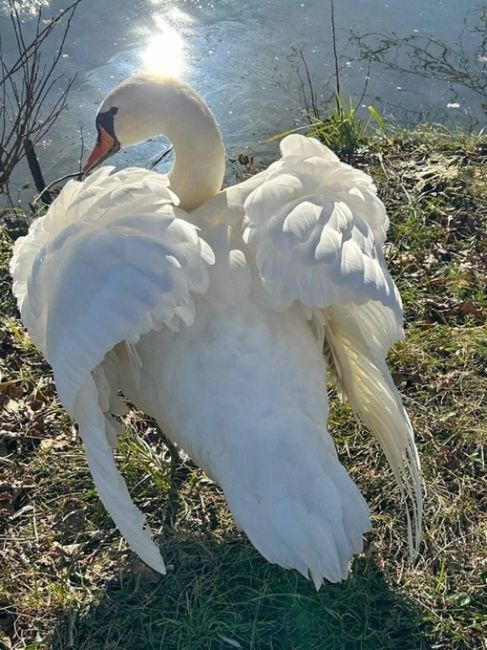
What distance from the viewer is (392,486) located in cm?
309

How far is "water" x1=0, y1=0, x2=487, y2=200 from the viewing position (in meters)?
6.08

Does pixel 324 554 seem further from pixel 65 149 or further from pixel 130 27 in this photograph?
pixel 130 27

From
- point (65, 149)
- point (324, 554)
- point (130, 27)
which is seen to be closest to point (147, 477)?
point (324, 554)

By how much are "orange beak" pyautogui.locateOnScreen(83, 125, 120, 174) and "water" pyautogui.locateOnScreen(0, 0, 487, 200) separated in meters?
2.51

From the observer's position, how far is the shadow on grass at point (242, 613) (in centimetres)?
267

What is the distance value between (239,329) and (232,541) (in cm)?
92

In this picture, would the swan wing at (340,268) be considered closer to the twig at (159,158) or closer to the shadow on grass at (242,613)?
the shadow on grass at (242,613)

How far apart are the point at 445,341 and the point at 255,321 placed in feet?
4.84

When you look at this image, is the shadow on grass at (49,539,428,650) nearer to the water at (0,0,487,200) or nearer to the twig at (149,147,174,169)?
the twig at (149,147,174,169)

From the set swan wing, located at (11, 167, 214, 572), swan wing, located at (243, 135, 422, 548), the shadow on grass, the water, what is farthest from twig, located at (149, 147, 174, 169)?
the shadow on grass

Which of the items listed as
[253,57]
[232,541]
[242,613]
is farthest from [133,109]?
[253,57]

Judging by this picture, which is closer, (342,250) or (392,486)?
(342,250)

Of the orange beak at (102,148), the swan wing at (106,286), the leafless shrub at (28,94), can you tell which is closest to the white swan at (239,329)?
the swan wing at (106,286)

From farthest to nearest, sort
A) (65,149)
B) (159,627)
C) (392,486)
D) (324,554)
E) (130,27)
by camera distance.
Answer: (130,27)
(65,149)
(392,486)
(159,627)
(324,554)
